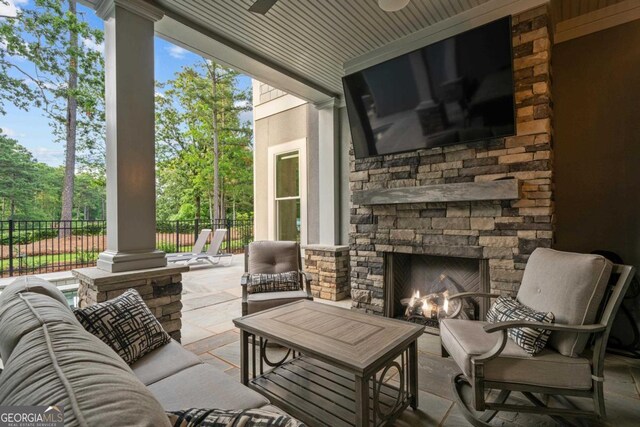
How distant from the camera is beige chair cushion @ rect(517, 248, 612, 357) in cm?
175

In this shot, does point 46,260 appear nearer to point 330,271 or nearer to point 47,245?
point 47,245

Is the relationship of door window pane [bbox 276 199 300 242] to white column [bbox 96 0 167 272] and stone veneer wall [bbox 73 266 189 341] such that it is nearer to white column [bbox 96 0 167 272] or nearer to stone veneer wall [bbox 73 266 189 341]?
stone veneer wall [bbox 73 266 189 341]

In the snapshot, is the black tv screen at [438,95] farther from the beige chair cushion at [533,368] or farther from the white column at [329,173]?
the beige chair cushion at [533,368]

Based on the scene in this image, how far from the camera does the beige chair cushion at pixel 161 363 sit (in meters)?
1.52

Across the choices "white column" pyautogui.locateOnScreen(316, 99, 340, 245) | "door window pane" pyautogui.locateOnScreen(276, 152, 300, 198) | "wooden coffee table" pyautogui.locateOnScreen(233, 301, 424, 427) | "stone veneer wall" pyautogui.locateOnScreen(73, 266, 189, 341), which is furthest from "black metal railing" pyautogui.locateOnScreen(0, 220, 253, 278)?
"wooden coffee table" pyautogui.locateOnScreen(233, 301, 424, 427)

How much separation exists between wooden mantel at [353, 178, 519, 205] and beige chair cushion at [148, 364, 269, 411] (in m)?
2.41

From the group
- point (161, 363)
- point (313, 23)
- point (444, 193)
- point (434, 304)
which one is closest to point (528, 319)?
point (444, 193)

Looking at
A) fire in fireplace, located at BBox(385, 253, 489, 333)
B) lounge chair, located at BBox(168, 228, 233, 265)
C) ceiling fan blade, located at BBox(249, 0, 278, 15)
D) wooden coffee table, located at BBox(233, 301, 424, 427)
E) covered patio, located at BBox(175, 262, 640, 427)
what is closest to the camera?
wooden coffee table, located at BBox(233, 301, 424, 427)

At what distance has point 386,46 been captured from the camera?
A: 352 cm

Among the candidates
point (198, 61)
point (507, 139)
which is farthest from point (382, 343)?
point (198, 61)

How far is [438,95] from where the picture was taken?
297 cm

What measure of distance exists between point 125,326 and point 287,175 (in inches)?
176

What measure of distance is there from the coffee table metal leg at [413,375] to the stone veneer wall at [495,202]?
1.33 m

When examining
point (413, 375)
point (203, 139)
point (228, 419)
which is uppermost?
point (203, 139)
